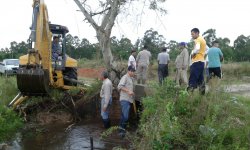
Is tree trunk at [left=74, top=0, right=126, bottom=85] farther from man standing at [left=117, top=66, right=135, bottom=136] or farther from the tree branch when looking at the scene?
man standing at [left=117, top=66, right=135, bottom=136]

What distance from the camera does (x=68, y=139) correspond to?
34.2 feet

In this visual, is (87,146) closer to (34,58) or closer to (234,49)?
(34,58)

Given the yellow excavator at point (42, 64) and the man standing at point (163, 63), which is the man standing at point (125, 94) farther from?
the man standing at point (163, 63)

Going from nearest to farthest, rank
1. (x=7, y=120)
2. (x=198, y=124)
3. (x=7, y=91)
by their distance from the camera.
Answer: (x=198, y=124) → (x=7, y=120) → (x=7, y=91)

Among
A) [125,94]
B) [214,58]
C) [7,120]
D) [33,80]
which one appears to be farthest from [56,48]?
[214,58]

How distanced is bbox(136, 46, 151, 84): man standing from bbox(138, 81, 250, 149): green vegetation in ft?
18.7

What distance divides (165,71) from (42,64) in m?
4.57

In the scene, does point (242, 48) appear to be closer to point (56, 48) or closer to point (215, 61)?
point (56, 48)

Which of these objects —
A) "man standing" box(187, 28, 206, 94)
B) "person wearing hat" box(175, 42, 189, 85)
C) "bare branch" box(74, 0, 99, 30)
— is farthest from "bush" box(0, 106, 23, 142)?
"man standing" box(187, 28, 206, 94)

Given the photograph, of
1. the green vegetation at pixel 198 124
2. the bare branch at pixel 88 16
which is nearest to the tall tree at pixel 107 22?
the bare branch at pixel 88 16

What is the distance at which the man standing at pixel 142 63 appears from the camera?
1420 cm

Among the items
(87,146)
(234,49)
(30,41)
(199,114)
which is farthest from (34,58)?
(234,49)

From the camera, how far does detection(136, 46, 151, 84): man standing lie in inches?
559

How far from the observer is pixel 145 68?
14.2m
